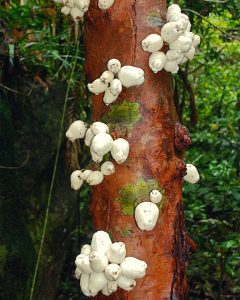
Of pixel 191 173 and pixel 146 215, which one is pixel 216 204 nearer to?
pixel 191 173

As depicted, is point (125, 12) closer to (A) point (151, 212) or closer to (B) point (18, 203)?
(A) point (151, 212)

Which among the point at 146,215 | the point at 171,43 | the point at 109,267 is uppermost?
the point at 171,43

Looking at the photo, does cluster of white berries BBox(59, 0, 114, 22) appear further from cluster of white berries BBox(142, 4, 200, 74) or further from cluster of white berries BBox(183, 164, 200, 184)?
cluster of white berries BBox(183, 164, 200, 184)

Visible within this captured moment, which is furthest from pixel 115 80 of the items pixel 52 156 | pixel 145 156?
pixel 52 156

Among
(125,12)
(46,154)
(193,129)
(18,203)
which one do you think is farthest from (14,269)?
Result: (193,129)

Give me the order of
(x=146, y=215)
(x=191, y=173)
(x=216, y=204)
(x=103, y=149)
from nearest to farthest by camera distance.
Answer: (x=146, y=215), (x=103, y=149), (x=191, y=173), (x=216, y=204)

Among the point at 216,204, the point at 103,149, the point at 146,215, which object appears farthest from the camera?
the point at 216,204
